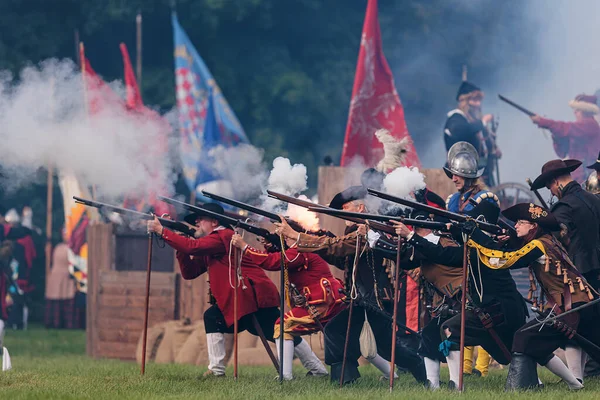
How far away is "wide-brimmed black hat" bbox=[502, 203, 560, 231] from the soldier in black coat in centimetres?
49

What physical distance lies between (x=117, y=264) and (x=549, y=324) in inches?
361

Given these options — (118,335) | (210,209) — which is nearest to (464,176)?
(210,209)

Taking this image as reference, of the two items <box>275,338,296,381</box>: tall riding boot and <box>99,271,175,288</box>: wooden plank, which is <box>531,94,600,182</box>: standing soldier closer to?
<box>99,271,175,288</box>: wooden plank

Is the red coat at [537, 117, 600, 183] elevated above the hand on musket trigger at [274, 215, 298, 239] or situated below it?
above

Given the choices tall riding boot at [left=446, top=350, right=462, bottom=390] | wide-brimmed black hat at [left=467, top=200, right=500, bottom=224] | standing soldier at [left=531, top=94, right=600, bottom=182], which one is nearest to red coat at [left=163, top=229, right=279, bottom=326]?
tall riding boot at [left=446, top=350, right=462, bottom=390]

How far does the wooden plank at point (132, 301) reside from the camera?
58.1ft

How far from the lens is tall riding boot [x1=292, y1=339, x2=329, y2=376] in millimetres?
13022

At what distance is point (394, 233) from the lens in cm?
1141

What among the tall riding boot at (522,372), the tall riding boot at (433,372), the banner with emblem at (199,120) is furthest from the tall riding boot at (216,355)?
the banner with emblem at (199,120)

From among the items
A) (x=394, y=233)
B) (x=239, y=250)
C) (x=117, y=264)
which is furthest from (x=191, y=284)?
(x=394, y=233)

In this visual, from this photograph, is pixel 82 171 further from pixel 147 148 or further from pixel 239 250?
pixel 239 250

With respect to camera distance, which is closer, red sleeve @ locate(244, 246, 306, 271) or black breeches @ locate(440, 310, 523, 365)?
black breeches @ locate(440, 310, 523, 365)

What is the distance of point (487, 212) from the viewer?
1130 centimetres

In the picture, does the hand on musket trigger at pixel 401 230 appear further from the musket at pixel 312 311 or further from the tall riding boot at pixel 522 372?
the musket at pixel 312 311
